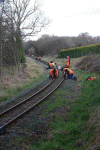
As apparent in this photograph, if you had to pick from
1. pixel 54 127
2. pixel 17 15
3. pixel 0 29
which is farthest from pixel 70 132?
pixel 17 15

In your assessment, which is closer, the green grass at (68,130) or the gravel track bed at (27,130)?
the green grass at (68,130)

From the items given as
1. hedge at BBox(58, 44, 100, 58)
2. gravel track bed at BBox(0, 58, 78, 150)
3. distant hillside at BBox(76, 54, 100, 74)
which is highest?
hedge at BBox(58, 44, 100, 58)

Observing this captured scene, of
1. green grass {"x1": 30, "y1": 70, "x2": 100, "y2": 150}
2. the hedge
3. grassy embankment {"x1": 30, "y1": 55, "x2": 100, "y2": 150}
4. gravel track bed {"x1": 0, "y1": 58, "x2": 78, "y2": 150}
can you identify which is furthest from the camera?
the hedge

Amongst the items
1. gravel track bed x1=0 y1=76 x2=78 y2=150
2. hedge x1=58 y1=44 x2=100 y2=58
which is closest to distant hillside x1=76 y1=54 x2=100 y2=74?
gravel track bed x1=0 y1=76 x2=78 y2=150

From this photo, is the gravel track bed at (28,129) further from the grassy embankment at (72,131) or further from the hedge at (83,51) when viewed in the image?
the hedge at (83,51)

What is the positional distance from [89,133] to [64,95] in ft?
18.4

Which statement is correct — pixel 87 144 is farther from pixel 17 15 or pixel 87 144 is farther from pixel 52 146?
pixel 17 15

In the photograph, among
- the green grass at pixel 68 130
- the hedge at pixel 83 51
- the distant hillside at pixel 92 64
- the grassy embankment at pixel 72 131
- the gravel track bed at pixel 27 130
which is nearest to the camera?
the grassy embankment at pixel 72 131

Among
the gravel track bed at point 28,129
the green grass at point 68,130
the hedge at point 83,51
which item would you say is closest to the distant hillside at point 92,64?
the green grass at point 68,130

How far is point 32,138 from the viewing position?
524 centimetres

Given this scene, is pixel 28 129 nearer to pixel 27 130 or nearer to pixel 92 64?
pixel 27 130

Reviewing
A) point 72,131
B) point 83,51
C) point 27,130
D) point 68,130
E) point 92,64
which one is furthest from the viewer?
point 83,51

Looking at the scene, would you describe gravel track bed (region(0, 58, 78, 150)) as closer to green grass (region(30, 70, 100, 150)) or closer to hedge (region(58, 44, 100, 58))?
green grass (region(30, 70, 100, 150))

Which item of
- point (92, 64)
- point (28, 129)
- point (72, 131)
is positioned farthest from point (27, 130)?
point (92, 64)
